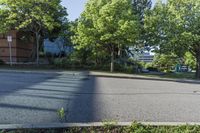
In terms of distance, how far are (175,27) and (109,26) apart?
5716mm

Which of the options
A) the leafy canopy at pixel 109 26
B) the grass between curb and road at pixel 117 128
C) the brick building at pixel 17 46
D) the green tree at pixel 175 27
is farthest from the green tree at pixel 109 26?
the grass between curb and road at pixel 117 128

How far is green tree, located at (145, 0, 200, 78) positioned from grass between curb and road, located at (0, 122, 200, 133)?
20.3 m

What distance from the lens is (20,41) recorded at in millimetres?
33000

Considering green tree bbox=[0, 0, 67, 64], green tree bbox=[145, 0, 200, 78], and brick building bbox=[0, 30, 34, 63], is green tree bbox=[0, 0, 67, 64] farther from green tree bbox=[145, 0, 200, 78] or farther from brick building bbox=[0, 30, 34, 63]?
green tree bbox=[145, 0, 200, 78]

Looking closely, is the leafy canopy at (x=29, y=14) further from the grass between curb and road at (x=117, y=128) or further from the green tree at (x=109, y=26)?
the grass between curb and road at (x=117, y=128)

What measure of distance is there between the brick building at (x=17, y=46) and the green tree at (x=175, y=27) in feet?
44.4

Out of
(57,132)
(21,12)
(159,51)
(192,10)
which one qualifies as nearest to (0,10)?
(21,12)

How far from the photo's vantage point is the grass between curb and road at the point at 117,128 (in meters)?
5.48

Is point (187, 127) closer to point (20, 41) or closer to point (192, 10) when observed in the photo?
point (192, 10)

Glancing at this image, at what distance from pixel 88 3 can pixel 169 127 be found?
22.7 metres

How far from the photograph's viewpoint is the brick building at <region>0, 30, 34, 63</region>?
31453 millimetres

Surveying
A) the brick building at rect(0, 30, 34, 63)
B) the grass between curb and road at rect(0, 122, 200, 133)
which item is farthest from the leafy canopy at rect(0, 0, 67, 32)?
the grass between curb and road at rect(0, 122, 200, 133)

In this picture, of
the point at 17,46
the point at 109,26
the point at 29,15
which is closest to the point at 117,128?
the point at 109,26

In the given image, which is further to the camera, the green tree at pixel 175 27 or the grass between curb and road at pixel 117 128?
the green tree at pixel 175 27
